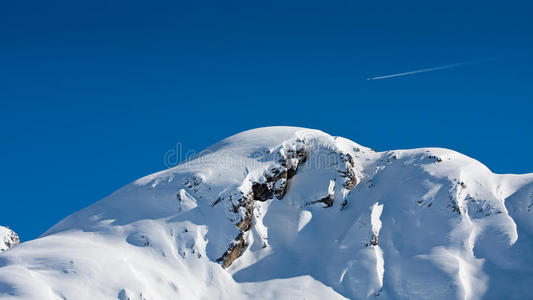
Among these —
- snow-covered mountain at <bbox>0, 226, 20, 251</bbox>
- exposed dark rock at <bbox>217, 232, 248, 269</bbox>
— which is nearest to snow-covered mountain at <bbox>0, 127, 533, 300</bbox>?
exposed dark rock at <bbox>217, 232, 248, 269</bbox>

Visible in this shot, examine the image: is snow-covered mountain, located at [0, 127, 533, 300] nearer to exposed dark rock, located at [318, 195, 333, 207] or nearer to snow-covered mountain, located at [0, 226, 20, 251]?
exposed dark rock, located at [318, 195, 333, 207]

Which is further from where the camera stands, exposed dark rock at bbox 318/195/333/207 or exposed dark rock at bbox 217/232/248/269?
exposed dark rock at bbox 318/195/333/207

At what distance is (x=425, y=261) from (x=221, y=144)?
20.1 meters

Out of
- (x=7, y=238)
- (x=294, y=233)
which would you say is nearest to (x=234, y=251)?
(x=294, y=233)

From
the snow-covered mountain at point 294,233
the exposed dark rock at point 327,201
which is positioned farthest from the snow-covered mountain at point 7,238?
the exposed dark rock at point 327,201

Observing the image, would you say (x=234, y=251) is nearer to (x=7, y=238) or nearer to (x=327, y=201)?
(x=327, y=201)

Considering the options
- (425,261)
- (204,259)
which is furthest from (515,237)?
(204,259)

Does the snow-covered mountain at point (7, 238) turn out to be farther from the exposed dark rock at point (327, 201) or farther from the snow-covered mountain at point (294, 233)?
the exposed dark rock at point (327, 201)

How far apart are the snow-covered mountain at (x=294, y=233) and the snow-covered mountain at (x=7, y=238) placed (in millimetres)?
7970

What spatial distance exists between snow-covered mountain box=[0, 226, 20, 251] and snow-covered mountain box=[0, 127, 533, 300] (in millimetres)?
7970

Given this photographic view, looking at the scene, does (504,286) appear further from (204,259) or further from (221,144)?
(221,144)

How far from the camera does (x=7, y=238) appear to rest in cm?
5488

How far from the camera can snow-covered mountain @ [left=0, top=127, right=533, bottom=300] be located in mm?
41719

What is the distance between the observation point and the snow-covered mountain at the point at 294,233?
4172 cm
